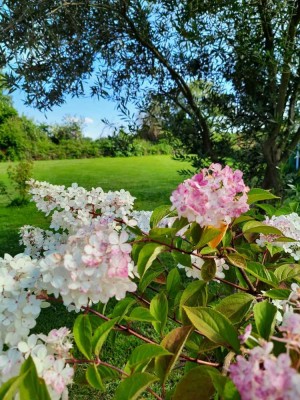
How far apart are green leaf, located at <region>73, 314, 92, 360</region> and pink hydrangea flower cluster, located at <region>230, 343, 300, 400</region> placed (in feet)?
1.07

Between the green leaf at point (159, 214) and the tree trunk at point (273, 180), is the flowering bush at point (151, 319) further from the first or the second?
the tree trunk at point (273, 180)

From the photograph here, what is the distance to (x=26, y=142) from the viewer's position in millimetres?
16703

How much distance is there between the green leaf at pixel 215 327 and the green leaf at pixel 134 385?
136 mm

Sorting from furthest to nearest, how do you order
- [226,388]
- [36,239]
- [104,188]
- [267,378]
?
[104,188]
[36,239]
[226,388]
[267,378]

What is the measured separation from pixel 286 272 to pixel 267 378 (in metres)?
0.72

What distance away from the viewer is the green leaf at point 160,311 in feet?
2.84

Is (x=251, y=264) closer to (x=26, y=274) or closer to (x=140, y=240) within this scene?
(x=140, y=240)

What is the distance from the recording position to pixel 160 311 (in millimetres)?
875

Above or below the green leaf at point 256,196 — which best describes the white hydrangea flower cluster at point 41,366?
below

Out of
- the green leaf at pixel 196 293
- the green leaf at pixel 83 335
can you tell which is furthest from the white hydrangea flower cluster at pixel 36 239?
the green leaf at pixel 83 335

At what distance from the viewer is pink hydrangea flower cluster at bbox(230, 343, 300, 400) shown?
398 mm

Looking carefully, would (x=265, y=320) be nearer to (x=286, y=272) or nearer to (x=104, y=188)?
(x=286, y=272)

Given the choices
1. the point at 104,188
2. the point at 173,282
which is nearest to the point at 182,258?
the point at 173,282

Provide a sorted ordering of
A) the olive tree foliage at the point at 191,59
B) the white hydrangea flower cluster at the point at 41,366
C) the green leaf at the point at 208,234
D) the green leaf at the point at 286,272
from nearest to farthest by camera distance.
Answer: the white hydrangea flower cluster at the point at 41,366 → the green leaf at the point at 208,234 → the green leaf at the point at 286,272 → the olive tree foliage at the point at 191,59
